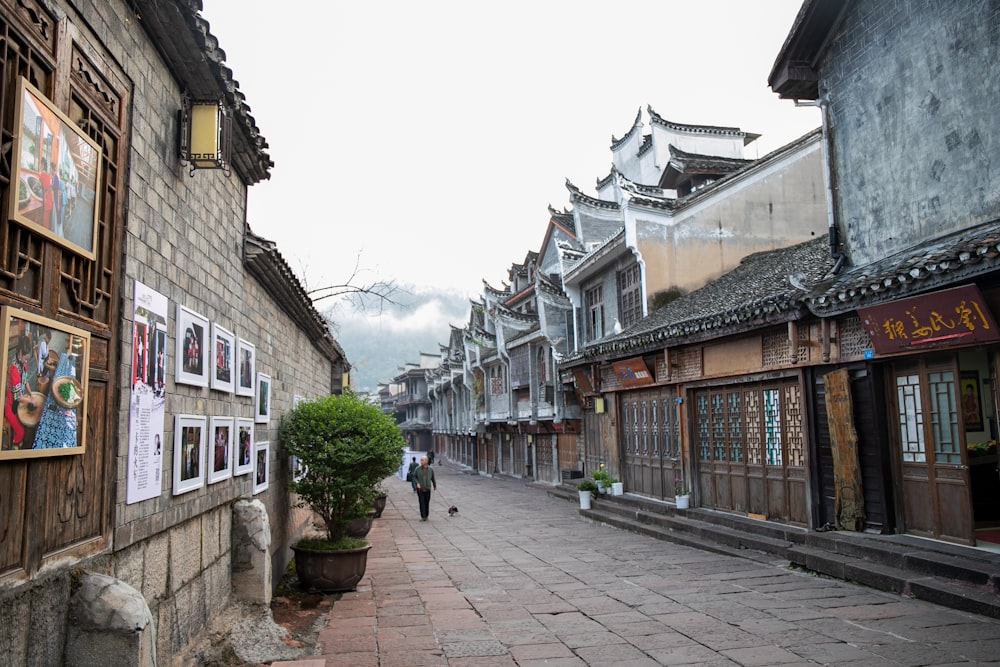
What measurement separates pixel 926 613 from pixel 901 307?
118 inches

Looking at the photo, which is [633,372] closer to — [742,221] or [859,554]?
[742,221]

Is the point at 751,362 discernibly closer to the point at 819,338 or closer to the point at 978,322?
the point at 819,338

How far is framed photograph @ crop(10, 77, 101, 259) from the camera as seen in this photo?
302cm

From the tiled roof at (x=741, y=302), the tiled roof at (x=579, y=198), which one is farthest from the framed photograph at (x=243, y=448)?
the tiled roof at (x=579, y=198)

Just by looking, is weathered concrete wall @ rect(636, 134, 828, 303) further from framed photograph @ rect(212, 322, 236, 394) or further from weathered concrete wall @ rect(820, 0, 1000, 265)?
framed photograph @ rect(212, 322, 236, 394)

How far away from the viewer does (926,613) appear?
6531 mm

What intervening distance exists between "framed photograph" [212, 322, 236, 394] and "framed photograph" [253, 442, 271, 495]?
1312 mm

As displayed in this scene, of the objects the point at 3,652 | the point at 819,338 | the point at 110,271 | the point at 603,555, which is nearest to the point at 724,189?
the point at 819,338

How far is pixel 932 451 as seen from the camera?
8078mm

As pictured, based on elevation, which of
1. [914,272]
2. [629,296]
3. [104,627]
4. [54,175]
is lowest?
[104,627]

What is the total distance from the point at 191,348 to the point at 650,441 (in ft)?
35.7

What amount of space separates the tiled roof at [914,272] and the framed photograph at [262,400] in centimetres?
656

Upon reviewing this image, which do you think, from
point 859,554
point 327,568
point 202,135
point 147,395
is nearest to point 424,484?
point 327,568

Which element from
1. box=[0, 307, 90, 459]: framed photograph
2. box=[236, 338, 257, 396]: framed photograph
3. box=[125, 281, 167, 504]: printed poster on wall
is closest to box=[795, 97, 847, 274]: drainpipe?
box=[236, 338, 257, 396]: framed photograph
